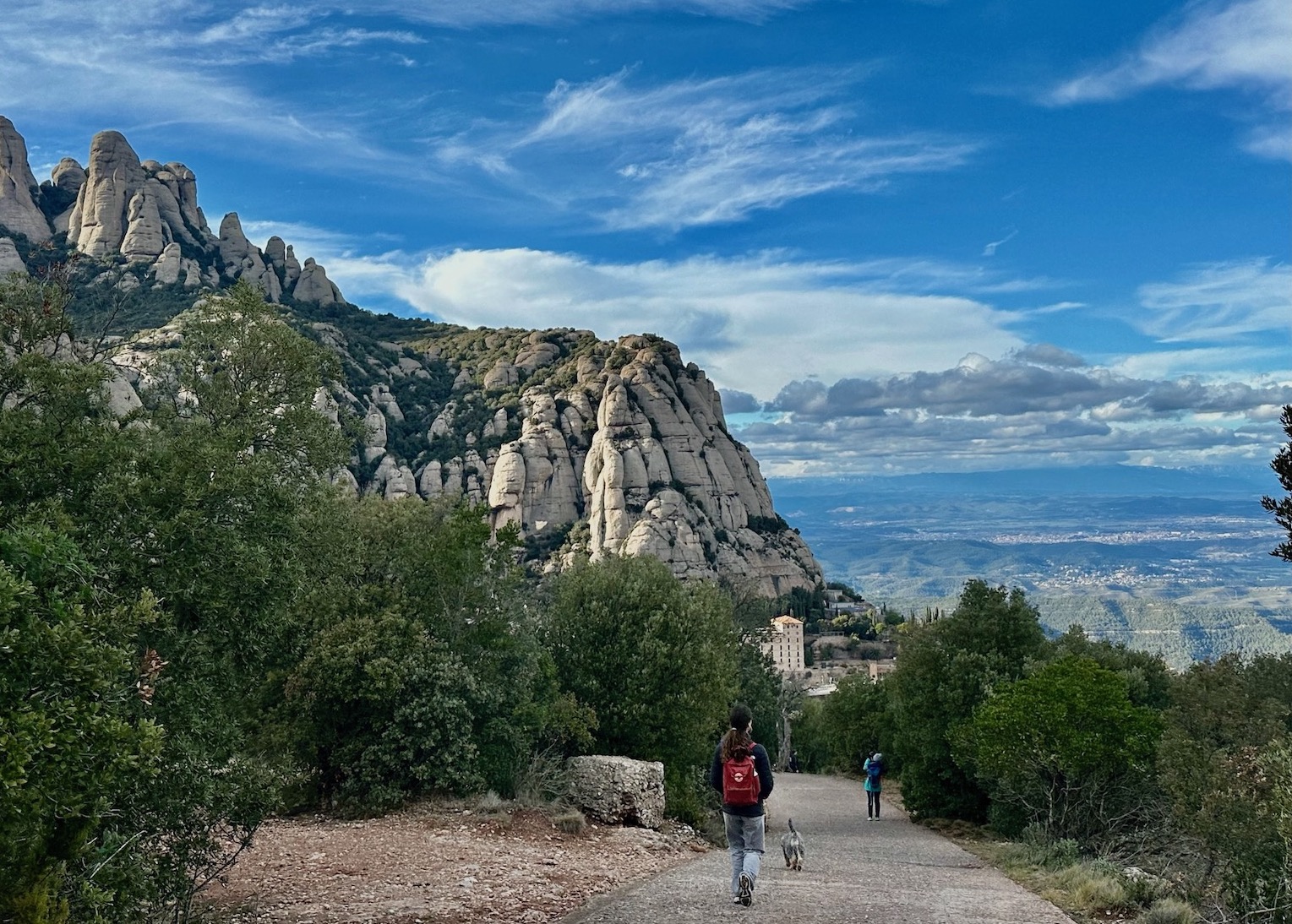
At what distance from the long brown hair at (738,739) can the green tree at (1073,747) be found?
52.5 feet

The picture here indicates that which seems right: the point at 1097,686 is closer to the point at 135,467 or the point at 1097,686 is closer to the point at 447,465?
the point at 135,467

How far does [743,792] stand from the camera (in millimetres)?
12312

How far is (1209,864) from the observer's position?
1955 centimetres

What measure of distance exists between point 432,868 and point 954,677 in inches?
1026

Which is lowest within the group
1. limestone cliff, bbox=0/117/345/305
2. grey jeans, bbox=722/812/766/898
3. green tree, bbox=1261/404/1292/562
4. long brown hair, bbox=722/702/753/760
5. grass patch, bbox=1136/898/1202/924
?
grass patch, bbox=1136/898/1202/924

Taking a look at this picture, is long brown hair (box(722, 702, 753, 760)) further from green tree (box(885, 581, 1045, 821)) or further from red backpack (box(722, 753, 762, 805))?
green tree (box(885, 581, 1045, 821))

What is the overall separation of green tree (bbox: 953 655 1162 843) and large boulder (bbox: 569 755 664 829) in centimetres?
954

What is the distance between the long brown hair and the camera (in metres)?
12.6

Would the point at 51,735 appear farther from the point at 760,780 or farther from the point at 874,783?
the point at 874,783

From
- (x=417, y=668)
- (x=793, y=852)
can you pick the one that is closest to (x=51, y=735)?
(x=793, y=852)

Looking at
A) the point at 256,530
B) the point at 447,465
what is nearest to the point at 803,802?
the point at 256,530

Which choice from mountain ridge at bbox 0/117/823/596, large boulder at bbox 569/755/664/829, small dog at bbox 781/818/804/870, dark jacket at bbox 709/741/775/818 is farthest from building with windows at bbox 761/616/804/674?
dark jacket at bbox 709/741/775/818

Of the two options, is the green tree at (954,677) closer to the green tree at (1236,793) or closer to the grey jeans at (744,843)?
the green tree at (1236,793)

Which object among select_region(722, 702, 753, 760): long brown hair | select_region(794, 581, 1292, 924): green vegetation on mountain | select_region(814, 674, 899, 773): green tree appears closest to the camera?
select_region(722, 702, 753, 760): long brown hair
